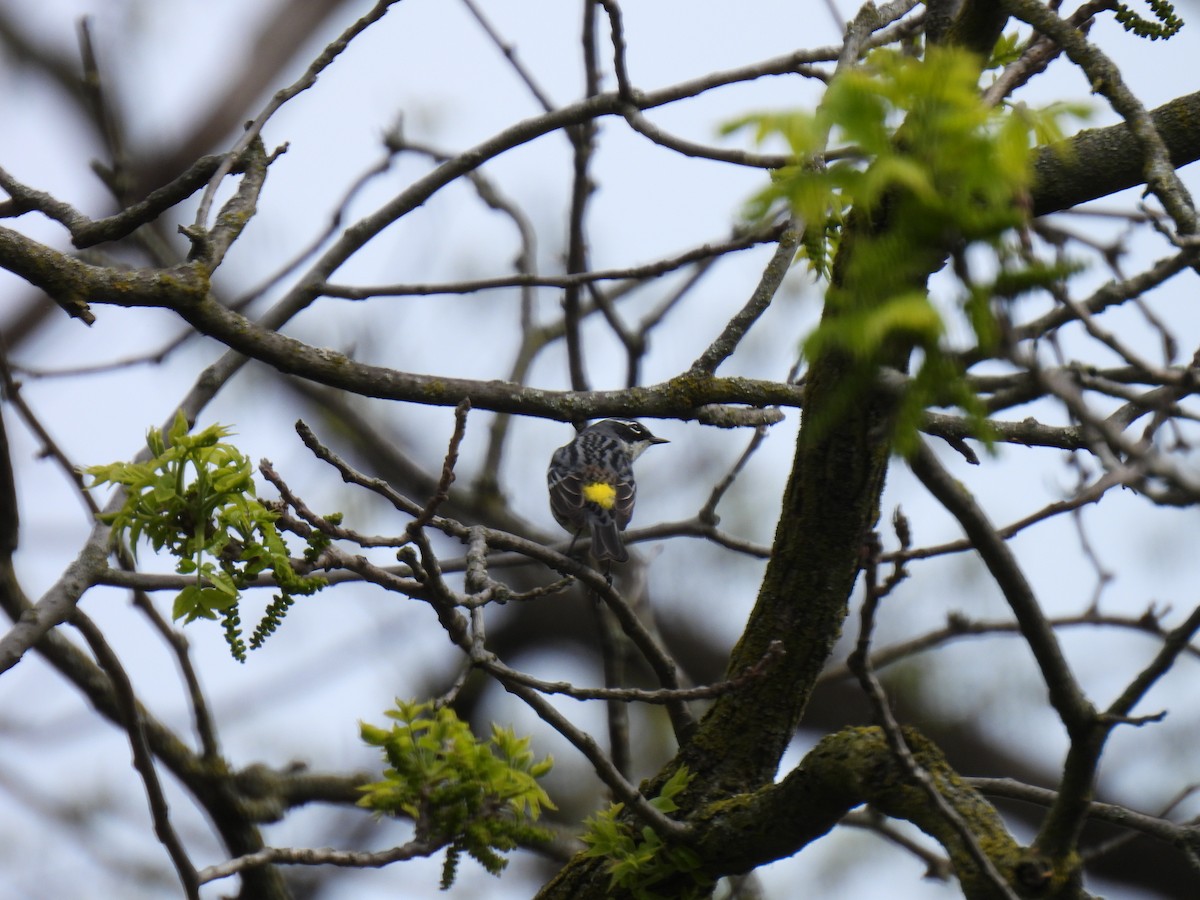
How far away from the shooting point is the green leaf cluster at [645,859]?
372cm

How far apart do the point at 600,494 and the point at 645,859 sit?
355 cm

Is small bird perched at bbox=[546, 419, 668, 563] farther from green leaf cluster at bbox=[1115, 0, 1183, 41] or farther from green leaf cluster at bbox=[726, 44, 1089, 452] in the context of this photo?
green leaf cluster at bbox=[726, 44, 1089, 452]

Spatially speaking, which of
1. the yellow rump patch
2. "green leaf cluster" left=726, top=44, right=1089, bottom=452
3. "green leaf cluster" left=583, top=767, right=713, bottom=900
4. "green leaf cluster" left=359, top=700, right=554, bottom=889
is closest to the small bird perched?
the yellow rump patch

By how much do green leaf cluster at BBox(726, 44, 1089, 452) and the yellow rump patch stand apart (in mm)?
4840

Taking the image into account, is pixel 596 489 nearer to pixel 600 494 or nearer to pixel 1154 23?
pixel 600 494

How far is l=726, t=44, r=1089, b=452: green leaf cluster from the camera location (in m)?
1.95

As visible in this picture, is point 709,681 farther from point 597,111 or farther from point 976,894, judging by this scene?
point 976,894

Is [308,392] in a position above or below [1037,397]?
above

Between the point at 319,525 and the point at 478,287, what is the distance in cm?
228

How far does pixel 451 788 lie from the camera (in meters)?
3.24

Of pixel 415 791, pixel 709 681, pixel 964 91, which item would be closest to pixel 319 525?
pixel 415 791

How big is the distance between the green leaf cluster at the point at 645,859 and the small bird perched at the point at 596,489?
2622 millimetres

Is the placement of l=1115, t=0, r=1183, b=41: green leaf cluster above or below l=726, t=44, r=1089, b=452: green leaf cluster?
above

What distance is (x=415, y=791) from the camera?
3221mm
